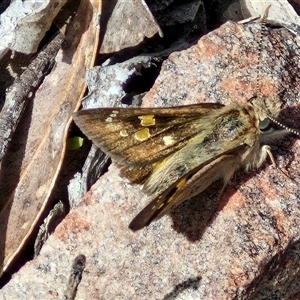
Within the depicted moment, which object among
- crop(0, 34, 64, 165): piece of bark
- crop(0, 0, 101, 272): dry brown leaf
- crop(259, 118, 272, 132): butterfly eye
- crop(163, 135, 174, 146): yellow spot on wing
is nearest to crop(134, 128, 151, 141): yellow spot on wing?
crop(163, 135, 174, 146): yellow spot on wing

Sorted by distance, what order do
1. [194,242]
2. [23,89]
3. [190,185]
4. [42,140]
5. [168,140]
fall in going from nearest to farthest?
1. [190,185]
2. [194,242]
3. [168,140]
4. [42,140]
5. [23,89]

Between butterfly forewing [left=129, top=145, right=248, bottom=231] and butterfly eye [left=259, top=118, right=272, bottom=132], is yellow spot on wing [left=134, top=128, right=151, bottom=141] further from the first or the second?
butterfly eye [left=259, top=118, right=272, bottom=132]

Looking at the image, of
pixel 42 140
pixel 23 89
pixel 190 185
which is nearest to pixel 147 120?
pixel 190 185

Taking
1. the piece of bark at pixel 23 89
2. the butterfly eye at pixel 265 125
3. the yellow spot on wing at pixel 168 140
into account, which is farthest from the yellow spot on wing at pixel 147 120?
the piece of bark at pixel 23 89

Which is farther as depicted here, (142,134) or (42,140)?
(42,140)

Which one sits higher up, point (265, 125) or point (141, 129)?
point (141, 129)

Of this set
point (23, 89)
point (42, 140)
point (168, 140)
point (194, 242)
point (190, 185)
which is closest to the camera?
point (190, 185)

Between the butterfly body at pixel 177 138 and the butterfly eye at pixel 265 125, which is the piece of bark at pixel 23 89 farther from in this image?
the butterfly eye at pixel 265 125

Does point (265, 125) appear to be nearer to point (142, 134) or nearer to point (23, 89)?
point (142, 134)
